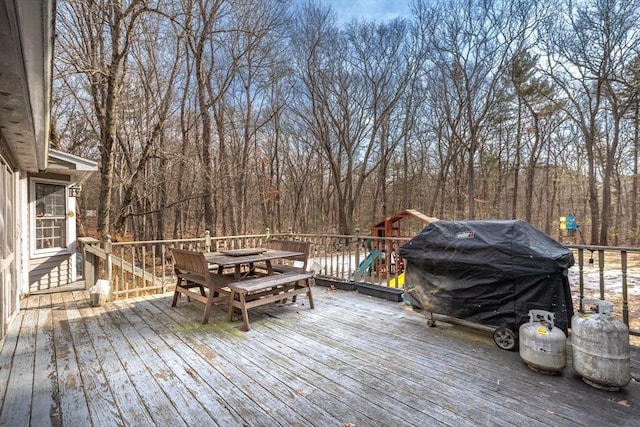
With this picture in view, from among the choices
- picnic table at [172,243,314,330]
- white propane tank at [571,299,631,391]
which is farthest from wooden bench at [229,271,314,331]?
white propane tank at [571,299,631,391]

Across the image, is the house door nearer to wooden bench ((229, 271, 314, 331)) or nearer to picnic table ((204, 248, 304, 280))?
picnic table ((204, 248, 304, 280))

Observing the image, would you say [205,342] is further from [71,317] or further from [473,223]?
[473,223]

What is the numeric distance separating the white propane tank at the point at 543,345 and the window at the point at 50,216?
7.76 meters

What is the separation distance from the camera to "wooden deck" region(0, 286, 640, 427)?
2.04 metres

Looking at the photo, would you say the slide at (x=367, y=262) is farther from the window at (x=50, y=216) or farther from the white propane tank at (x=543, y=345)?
the window at (x=50, y=216)

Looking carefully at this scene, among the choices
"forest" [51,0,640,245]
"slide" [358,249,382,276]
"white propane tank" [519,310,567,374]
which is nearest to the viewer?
"white propane tank" [519,310,567,374]

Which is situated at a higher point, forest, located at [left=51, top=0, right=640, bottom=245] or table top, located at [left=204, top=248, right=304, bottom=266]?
forest, located at [left=51, top=0, right=640, bottom=245]

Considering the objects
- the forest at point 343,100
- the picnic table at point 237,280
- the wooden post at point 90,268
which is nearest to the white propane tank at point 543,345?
the picnic table at point 237,280

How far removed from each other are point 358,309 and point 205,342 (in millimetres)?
2070

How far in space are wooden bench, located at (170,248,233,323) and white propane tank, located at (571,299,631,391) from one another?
3503 mm

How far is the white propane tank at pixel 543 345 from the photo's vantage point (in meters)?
2.46

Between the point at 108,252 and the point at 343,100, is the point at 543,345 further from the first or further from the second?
the point at 343,100

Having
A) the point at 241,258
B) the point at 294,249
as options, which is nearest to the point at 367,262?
the point at 294,249

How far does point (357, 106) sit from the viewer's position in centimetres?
1400
